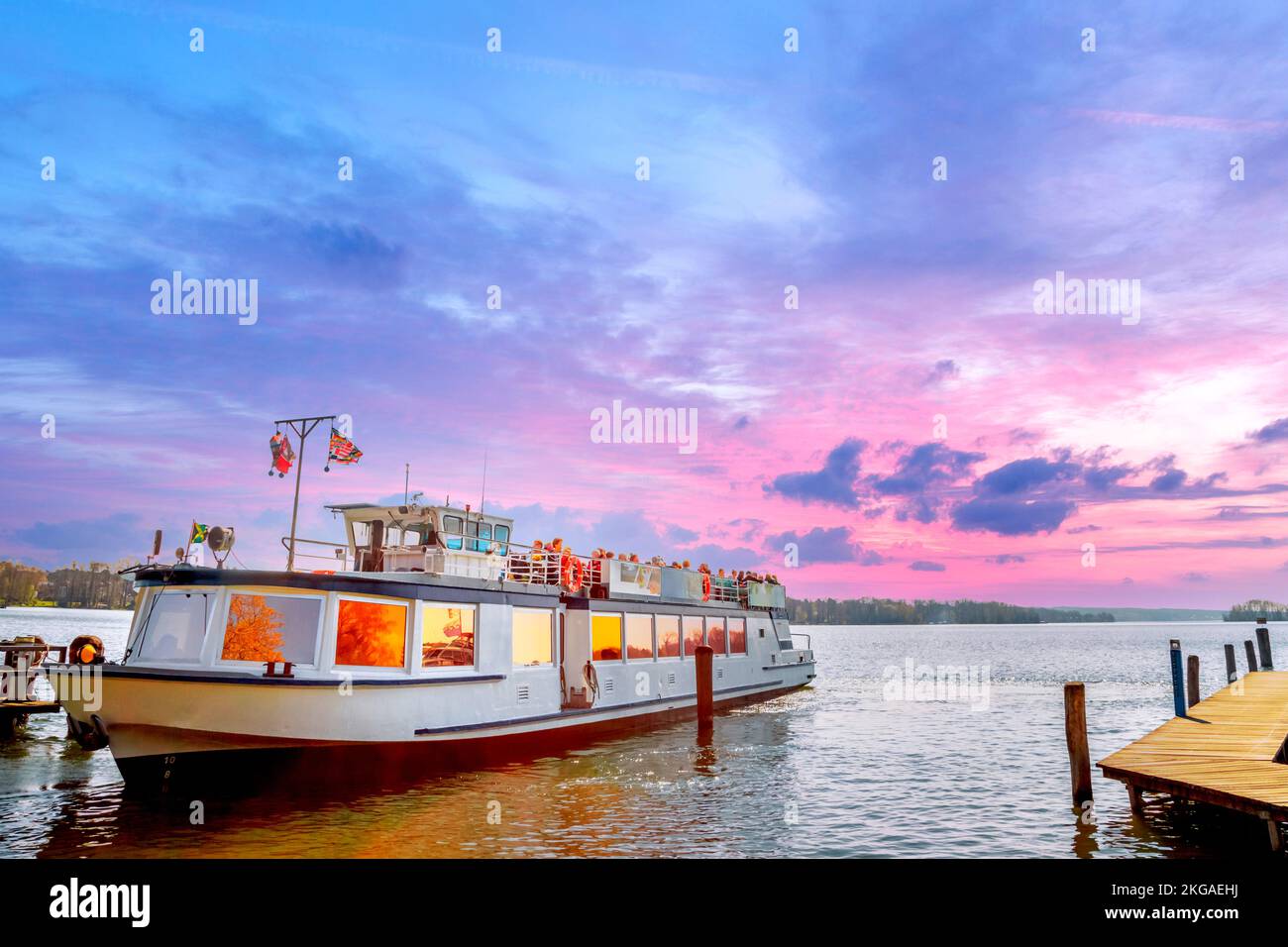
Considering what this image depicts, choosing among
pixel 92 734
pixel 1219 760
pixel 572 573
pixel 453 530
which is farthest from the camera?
pixel 572 573

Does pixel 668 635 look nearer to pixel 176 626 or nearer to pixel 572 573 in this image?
pixel 572 573

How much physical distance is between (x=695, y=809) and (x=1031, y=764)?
12.7 metres

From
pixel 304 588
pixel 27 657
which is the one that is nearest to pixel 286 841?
pixel 304 588

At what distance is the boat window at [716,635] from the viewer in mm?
36781

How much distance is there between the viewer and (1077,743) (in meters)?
18.6

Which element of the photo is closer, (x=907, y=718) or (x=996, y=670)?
(x=907, y=718)

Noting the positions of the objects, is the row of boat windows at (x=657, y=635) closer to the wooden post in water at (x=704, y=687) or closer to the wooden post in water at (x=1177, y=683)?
the wooden post in water at (x=704, y=687)

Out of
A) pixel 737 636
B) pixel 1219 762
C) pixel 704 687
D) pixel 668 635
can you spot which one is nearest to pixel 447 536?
pixel 704 687

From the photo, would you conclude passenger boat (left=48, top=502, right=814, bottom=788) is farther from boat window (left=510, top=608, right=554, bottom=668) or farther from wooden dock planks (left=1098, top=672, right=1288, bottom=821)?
wooden dock planks (left=1098, top=672, right=1288, bottom=821)

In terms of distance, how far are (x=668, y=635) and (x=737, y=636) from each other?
24.4 ft

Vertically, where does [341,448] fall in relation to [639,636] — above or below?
above
